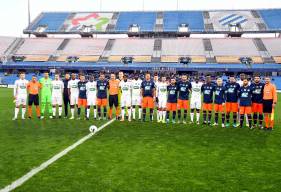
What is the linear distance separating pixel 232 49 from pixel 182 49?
7.79 metres

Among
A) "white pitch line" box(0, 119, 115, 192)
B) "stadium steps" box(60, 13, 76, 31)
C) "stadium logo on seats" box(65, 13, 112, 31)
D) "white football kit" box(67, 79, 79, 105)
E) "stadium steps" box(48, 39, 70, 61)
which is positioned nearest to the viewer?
"white pitch line" box(0, 119, 115, 192)

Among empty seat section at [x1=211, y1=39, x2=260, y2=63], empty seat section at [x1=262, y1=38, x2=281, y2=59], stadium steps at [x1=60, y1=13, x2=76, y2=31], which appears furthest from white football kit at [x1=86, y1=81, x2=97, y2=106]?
stadium steps at [x1=60, y1=13, x2=76, y2=31]

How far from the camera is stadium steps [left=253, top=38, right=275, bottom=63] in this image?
47612 millimetres

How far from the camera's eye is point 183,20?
59500 millimetres

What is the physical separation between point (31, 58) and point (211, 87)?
45055 mm

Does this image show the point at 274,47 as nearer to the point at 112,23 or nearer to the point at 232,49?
the point at 232,49

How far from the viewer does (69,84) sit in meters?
14.2

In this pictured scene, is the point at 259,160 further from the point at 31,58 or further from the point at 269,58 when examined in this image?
the point at 31,58

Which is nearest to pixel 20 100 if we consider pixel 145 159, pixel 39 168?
pixel 39 168

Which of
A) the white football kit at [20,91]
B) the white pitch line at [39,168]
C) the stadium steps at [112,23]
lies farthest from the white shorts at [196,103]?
the stadium steps at [112,23]

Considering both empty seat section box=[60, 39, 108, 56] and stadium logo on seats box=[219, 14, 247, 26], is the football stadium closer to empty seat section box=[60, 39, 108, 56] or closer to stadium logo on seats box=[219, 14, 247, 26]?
empty seat section box=[60, 39, 108, 56]

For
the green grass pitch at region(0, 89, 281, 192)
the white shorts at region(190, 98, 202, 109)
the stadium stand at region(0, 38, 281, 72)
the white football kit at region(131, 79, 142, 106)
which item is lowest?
→ the green grass pitch at region(0, 89, 281, 192)

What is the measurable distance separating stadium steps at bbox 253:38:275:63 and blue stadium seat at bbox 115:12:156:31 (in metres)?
17.8

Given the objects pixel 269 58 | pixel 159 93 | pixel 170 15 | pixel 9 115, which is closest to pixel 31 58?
pixel 170 15
